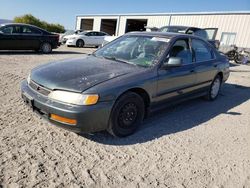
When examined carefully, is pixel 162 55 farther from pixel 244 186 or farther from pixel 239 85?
pixel 239 85

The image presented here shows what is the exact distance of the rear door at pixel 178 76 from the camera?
14.2 feet

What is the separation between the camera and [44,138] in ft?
12.1

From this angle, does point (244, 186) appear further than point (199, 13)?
No

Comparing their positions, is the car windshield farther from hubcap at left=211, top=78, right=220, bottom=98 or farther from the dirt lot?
hubcap at left=211, top=78, right=220, bottom=98

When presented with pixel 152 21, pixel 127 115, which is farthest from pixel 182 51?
pixel 152 21

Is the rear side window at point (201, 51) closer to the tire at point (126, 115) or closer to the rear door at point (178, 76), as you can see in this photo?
the rear door at point (178, 76)

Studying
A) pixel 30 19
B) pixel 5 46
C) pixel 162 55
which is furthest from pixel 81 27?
pixel 162 55

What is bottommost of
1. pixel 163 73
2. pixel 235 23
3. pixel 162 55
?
pixel 163 73

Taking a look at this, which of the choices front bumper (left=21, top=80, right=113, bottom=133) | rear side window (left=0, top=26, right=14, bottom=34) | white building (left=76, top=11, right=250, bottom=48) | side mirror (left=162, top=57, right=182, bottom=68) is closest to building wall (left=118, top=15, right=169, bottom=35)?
white building (left=76, top=11, right=250, bottom=48)

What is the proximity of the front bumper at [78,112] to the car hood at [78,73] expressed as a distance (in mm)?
217

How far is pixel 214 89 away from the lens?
20.9ft

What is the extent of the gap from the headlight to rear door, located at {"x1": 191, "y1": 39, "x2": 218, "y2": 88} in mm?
2665

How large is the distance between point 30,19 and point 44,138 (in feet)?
110

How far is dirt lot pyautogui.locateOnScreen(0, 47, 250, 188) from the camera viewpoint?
9.57ft
